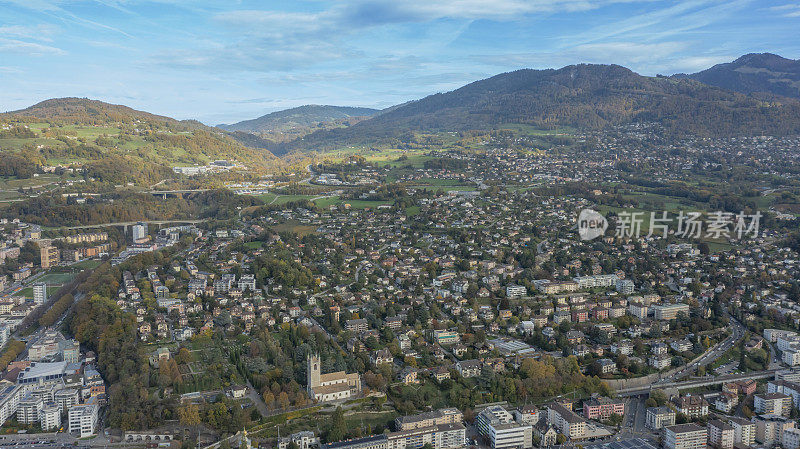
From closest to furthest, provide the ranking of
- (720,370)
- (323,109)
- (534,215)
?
(720,370)
(534,215)
(323,109)

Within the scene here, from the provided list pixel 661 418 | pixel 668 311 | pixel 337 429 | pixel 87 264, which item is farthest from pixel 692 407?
pixel 87 264

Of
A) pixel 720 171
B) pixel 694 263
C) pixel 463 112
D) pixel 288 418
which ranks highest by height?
pixel 463 112

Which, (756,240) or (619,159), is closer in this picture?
(756,240)

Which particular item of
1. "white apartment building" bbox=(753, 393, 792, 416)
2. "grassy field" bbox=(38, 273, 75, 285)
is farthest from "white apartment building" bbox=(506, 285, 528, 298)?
"grassy field" bbox=(38, 273, 75, 285)

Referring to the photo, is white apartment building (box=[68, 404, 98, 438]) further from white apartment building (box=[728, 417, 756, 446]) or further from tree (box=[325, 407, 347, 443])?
white apartment building (box=[728, 417, 756, 446])

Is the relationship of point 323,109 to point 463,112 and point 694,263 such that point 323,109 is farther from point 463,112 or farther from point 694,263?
point 694,263

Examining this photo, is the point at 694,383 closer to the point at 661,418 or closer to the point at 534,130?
the point at 661,418

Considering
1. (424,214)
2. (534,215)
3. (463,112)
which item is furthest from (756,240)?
(463,112)
